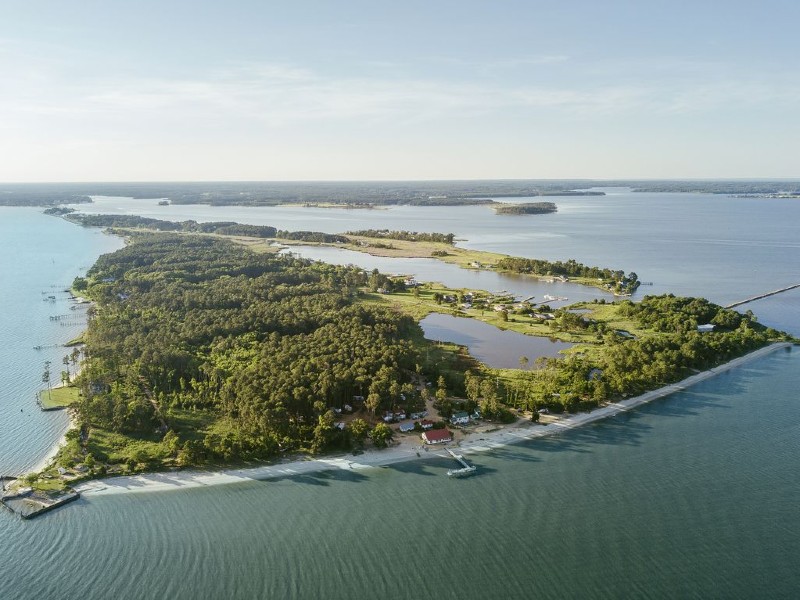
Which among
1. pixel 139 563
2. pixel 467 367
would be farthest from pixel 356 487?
pixel 467 367

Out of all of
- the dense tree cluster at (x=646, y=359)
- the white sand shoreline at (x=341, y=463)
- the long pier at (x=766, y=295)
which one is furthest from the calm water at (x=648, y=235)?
the white sand shoreline at (x=341, y=463)

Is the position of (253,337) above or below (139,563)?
above

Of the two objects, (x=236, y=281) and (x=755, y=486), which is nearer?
(x=755, y=486)

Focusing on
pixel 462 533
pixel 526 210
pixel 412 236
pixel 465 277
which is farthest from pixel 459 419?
pixel 526 210

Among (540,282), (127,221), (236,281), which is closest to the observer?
(236,281)

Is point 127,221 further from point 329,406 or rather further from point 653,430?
point 653,430

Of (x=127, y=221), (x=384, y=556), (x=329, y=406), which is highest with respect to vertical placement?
(x=127, y=221)

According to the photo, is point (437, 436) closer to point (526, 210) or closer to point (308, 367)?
point (308, 367)

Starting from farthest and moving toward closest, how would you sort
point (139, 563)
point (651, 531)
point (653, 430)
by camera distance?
point (653, 430) < point (651, 531) < point (139, 563)
